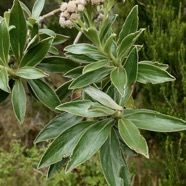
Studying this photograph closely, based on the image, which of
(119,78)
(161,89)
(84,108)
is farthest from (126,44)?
(161,89)

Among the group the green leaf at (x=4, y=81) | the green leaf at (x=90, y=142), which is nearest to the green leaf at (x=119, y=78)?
the green leaf at (x=90, y=142)

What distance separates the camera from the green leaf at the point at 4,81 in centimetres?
113

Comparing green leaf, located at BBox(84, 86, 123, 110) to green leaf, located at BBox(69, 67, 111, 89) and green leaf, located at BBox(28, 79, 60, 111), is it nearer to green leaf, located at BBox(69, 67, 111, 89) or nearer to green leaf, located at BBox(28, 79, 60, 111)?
green leaf, located at BBox(69, 67, 111, 89)

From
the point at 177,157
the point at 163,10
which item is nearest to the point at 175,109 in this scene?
the point at 177,157

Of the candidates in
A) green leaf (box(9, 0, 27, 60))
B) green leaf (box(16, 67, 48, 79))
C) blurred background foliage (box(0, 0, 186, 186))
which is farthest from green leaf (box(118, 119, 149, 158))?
blurred background foliage (box(0, 0, 186, 186))

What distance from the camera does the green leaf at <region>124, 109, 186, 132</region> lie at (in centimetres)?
112

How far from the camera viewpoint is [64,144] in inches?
48.1

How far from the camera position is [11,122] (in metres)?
4.41

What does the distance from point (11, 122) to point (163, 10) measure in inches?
101

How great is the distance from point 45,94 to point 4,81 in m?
0.20

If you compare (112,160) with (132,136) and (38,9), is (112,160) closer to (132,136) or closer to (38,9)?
(132,136)

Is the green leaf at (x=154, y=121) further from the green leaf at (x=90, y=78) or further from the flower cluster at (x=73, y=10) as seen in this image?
the flower cluster at (x=73, y=10)

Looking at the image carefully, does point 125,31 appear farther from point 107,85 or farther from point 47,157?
point 47,157

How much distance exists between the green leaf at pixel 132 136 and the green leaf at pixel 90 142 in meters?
0.05
